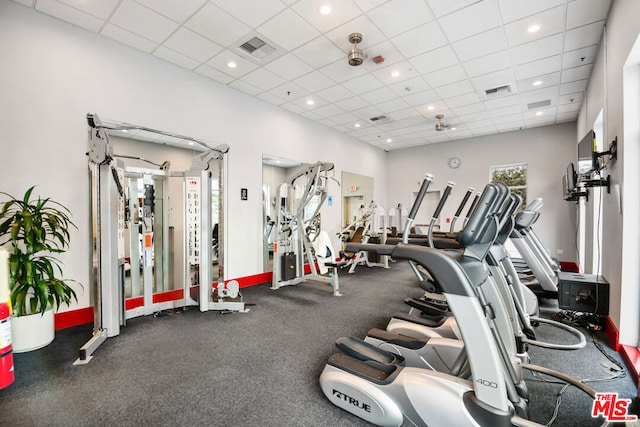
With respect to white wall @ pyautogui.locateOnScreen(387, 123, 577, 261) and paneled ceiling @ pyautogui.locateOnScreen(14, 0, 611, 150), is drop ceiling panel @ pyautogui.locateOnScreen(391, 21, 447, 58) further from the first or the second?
white wall @ pyautogui.locateOnScreen(387, 123, 577, 261)

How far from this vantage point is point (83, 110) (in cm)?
346

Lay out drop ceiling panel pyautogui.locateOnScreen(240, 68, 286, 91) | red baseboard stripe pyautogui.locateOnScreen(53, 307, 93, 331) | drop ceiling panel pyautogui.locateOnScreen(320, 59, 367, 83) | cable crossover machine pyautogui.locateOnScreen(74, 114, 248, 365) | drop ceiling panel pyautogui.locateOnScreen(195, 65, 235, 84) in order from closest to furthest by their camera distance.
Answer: cable crossover machine pyautogui.locateOnScreen(74, 114, 248, 365) → red baseboard stripe pyautogui.locateOnScreen(53, 307, 93, 331) → drop ceiling panel pyautogui.locateOnScreen(320, 59, 367, 83) → drop ceiling panel pyautogui.locateOnScreen(195, 65, 235, 84) → drop ceiling panel pyautogui.locateOnScreen(240, 68, 286, 91)

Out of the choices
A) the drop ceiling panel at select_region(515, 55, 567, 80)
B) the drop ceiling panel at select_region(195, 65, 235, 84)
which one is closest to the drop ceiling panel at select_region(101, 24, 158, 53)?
the drop ceiling panel at select_region(195, 65, 235, 84)

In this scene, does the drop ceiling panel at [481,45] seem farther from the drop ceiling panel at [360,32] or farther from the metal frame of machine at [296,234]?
the metal frame of machine at [296,234]

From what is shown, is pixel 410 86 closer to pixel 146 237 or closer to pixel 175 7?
pixel 175 7

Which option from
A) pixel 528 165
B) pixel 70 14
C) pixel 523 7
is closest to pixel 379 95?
pixel 523 7

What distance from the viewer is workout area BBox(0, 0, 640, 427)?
1824 mm

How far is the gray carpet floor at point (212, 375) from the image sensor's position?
1.84 meters

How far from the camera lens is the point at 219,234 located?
416cm

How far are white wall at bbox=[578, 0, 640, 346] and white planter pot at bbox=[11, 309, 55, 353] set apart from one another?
557 cm

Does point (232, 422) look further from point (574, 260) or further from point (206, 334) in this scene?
point (574, 260)

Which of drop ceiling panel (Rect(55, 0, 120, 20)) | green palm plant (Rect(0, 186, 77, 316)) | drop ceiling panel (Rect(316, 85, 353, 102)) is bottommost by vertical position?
green palm plant (Rect(0, 186, 77, 316))

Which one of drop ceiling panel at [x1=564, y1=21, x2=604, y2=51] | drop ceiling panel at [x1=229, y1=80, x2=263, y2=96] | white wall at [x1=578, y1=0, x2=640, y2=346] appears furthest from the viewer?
drop ceiling panel at [x1=229, y1=80, x2=263, y2=96]

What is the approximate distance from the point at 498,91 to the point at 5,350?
7.28 m
